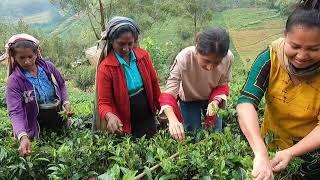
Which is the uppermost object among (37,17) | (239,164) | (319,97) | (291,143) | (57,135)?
(319,97)

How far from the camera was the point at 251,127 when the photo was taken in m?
1.90

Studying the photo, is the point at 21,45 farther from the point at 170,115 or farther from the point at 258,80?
the point at 258,80

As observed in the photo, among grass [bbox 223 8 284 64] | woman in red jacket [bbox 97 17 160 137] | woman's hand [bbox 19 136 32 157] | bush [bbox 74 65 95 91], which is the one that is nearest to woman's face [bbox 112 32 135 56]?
woman in red jacket [bbox 97 17 160 137]

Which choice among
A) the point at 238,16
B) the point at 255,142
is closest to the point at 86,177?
the point at 255,142

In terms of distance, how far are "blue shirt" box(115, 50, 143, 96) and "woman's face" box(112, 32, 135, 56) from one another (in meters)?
0.06

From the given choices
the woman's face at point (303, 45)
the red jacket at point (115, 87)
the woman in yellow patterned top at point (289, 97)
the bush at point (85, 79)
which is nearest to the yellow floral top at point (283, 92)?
the woman in yellow patterned top at point (289, 97)

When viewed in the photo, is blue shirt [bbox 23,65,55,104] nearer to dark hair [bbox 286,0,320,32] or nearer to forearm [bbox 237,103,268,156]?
forearm [bbox 237,103,268,156]

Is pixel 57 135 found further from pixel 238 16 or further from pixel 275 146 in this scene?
pixel 238 16

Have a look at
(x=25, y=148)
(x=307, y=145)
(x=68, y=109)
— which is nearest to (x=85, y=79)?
(x=68, y=109)

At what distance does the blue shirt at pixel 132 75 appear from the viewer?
10.9 feet

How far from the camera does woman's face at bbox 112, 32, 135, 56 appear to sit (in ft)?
10.4

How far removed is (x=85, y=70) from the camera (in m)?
21.4

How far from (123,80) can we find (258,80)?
4.94ft

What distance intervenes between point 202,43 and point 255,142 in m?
1.12
